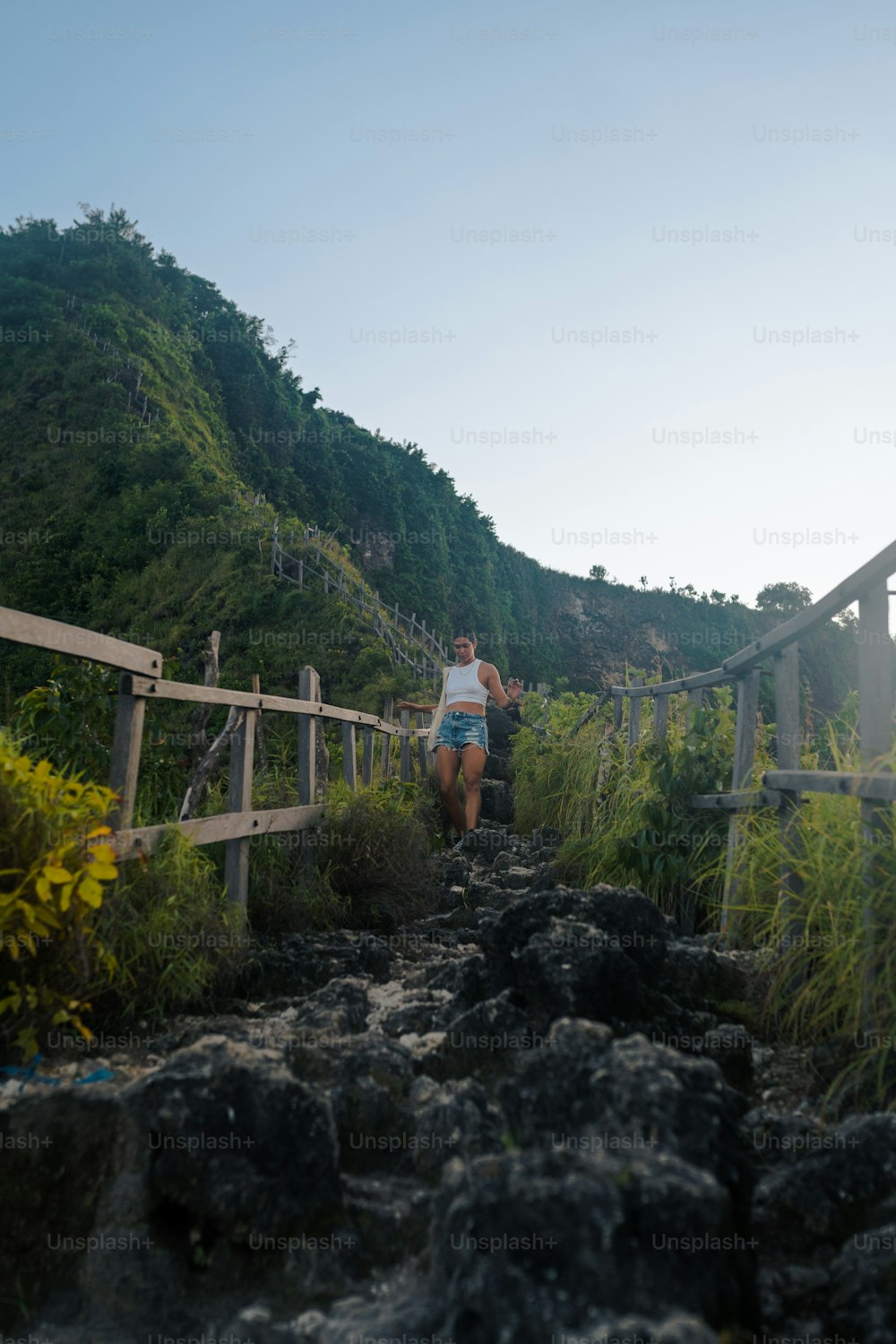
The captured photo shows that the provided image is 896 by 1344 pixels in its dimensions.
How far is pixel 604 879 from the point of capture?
19.0 ft

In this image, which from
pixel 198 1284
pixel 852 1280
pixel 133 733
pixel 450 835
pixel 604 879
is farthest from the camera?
pixel 450 835

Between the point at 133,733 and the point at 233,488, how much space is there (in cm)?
2935

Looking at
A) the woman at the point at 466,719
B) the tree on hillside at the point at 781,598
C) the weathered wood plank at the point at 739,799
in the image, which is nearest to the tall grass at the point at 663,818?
the weathered wood plank at the point at 739,799

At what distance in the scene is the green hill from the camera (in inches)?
1009

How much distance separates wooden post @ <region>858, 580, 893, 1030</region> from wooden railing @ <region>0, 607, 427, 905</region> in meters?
2.45

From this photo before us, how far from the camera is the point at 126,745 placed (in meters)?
3.67

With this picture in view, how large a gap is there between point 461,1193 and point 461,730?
6.40 m

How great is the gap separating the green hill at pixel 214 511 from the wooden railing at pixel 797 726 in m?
10.5

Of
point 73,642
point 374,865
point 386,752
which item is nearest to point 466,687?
point 386,752

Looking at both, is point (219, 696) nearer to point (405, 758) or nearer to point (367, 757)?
point (367, 757)

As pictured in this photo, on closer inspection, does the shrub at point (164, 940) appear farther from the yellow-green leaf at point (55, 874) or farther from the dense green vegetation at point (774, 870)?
the dense green vegetation at point (774, 870)

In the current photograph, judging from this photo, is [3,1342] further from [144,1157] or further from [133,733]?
[133,733]

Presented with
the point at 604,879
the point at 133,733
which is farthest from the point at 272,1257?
the point at 604,879

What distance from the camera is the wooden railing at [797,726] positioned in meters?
2.96
